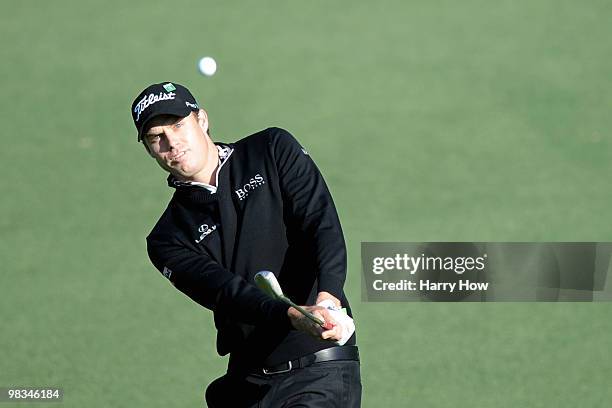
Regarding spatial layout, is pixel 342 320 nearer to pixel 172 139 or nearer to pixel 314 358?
pixel 314 358

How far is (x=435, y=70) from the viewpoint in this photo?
41.3 feet

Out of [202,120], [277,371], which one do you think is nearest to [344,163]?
[202,120]

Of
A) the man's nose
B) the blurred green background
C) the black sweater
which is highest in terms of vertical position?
the blurred green background

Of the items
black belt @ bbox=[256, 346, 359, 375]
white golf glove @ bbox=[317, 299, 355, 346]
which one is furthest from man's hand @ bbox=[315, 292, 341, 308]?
black belt @ bbox=[256, 346, 359, 375]

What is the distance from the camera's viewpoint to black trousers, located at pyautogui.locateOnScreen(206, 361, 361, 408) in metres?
5.06

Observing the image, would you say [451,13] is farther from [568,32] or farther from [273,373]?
[273,373]

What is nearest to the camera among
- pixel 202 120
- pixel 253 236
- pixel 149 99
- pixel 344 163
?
pixel 149 99

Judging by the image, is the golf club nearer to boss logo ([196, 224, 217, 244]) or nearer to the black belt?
the black belt

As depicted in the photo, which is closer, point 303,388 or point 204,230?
point 303,388

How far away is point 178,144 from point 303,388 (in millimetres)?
1118

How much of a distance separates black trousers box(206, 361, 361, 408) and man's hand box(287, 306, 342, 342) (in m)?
0.54

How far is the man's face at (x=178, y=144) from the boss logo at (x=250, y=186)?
189 mm

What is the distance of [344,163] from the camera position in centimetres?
1136

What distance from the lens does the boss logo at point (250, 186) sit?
521cm
